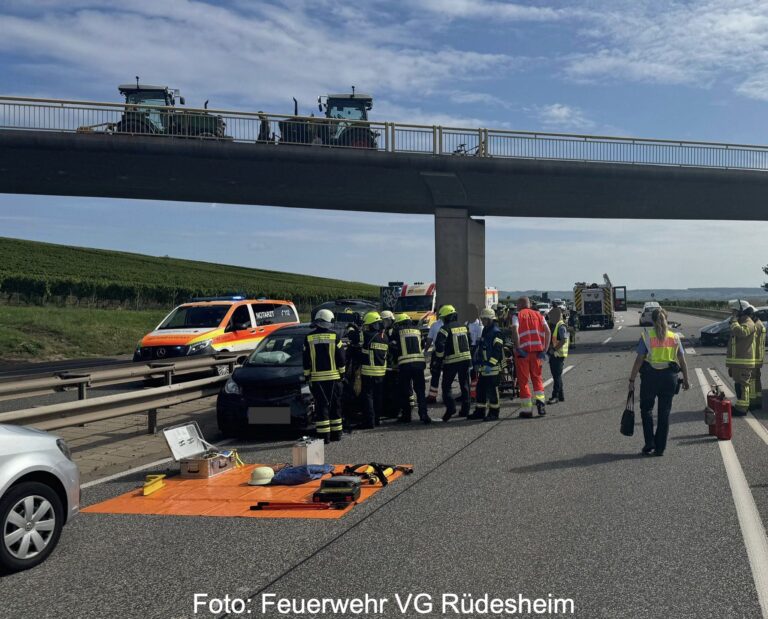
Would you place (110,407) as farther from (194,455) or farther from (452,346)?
(452,346)

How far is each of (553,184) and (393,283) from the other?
1114cm

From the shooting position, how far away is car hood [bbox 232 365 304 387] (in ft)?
31.9

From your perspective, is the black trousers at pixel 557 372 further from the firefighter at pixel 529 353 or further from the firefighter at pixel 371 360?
the firefighter at pixel 371 360

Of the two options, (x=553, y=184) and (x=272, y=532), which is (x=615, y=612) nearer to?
(x=272, y=532)

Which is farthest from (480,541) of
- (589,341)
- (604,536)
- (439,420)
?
(589,341)

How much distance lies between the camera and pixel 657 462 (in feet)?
26.2

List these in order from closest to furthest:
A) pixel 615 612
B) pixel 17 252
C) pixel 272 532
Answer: pixel 615 612 < pixel 272 532 < pixel 17 252

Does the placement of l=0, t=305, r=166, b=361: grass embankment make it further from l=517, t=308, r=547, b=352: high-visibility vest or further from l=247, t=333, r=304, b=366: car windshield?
l=517, t=308, r=547, b=352: high-visibility vest

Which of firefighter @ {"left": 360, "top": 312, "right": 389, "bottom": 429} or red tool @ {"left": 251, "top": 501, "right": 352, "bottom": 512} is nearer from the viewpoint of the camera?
red tool @ {"left": 251, "top": 501, "right": 352, "bottom": 512}

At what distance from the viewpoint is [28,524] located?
4895 mm

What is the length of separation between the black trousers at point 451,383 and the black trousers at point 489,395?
20 cm

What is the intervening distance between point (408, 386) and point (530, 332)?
2018 mm

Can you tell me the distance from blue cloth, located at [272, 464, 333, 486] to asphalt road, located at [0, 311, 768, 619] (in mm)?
880

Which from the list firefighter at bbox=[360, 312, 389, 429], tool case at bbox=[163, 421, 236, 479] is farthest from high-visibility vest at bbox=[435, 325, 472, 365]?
tool case at bbox=[163, 421, 236, 479]
